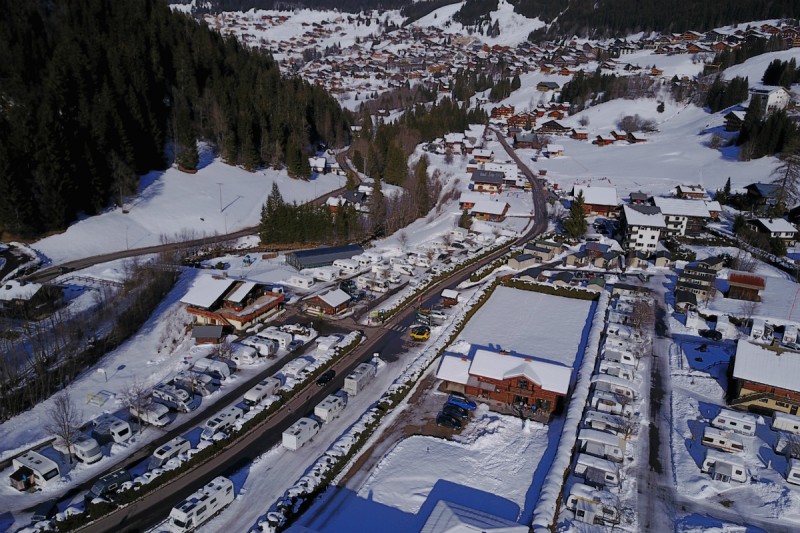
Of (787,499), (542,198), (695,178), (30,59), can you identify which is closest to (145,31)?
(30,59)

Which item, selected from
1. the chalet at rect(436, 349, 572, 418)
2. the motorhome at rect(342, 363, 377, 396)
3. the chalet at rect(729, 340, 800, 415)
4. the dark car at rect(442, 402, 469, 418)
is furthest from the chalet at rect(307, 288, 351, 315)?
the chalet at rect(729, 340, 800, 415)

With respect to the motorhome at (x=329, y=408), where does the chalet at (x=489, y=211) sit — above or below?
above

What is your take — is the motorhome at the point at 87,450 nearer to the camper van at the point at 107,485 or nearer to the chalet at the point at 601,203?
the camper van at the point at 107,485

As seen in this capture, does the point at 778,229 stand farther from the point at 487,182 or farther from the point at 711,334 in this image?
the point at 487,182

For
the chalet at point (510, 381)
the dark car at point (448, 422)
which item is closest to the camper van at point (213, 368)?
the chalet at point (510, 381)

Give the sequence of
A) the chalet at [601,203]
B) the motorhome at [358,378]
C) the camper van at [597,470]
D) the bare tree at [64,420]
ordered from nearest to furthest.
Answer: the camper van at [597,470] → the bare tree at [64,420] → the motorhome at [358,378] → the chalet at [601,203]

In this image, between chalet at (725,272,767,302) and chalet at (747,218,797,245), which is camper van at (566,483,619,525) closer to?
chalet at (725,272,767,302)
